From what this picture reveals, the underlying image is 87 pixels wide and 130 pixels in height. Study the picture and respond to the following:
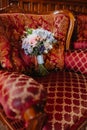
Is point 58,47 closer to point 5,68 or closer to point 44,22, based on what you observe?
point 44,22

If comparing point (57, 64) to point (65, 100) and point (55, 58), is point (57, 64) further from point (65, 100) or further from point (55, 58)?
point (65, 100)

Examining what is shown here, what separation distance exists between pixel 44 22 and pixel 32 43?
0.31 meters

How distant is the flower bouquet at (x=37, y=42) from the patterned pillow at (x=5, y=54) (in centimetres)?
14

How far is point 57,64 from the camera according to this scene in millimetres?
1748

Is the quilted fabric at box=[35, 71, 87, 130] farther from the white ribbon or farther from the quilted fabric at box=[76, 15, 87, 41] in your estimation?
the quilted fabric at box=[76, 15, 87, 41]

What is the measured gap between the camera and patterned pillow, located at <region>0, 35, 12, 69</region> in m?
1.43

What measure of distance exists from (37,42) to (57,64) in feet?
1.00

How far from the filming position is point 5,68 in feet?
4.66

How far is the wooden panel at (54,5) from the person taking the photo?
2619 millimetres

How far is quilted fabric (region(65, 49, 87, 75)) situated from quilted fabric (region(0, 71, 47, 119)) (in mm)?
752

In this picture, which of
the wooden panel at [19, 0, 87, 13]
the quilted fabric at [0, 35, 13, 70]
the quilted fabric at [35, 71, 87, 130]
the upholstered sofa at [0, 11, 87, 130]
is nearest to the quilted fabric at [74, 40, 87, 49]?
the upholstered sofa at [0, 11, 87, 130]

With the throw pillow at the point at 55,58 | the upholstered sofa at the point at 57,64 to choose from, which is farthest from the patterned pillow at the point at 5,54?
the throw pillow at the point at 55,58

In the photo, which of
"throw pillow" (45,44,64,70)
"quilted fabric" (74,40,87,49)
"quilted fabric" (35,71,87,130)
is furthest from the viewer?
"quilted fabric" (74,40,87,49)

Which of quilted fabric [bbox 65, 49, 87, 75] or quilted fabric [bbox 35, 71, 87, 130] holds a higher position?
quilted fabric [bbox 65, 49, 87, 75]
